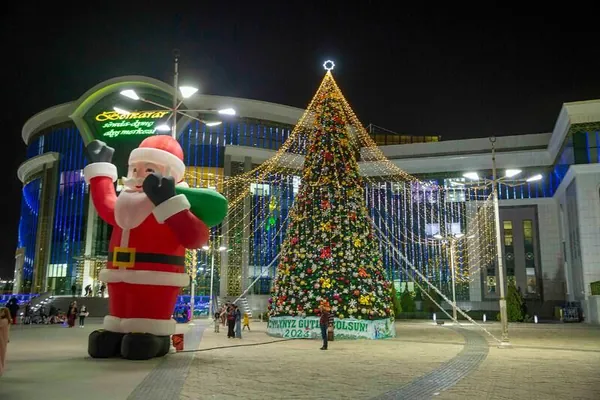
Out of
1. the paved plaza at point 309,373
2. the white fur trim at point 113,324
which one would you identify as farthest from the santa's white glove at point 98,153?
the paved plaza at point 309,373

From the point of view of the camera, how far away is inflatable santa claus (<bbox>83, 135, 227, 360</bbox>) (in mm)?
13125

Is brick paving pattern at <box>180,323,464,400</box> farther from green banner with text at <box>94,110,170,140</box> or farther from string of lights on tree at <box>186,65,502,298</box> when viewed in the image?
green banner with text at <box>94,110,170,140</box>

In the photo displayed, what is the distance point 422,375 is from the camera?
11.7m

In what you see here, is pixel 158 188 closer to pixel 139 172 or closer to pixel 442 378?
pixel 139 172

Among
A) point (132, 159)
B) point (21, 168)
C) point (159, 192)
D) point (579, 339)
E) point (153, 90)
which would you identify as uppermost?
point (153, 90)

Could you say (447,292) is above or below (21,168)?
below

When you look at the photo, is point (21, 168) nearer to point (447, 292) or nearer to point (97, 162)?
point (447, 292)

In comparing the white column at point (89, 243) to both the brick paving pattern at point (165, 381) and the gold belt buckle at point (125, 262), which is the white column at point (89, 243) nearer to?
the brick paving pattern at point (165, 381)

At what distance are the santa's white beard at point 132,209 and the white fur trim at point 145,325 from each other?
219cm

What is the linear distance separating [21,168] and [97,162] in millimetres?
55333

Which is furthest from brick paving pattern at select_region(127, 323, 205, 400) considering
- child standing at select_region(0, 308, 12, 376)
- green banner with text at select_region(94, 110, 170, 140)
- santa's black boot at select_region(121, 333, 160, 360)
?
green banner with text at select_region(94, 110, 170, 140)

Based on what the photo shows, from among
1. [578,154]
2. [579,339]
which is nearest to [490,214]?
[578,154]

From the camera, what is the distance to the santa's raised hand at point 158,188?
491 inches

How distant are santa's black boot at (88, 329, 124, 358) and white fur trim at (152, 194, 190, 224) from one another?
9.98ft
